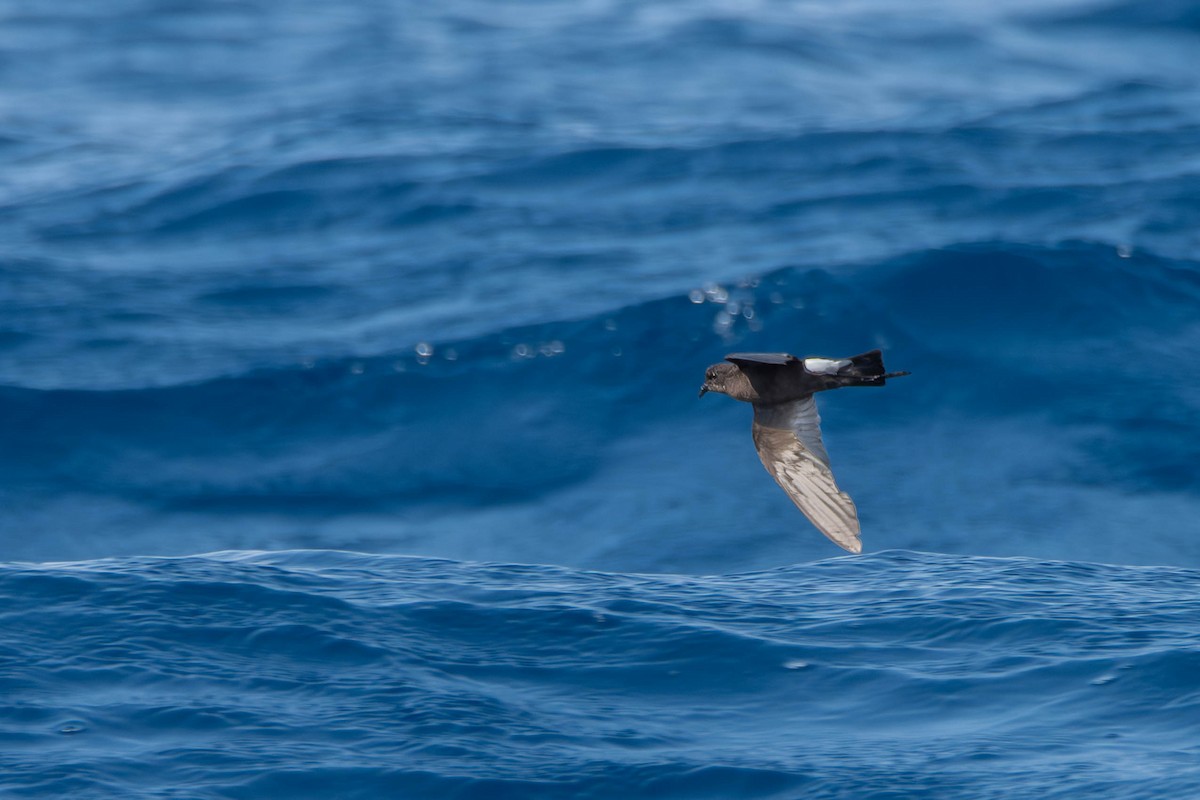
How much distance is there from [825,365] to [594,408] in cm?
730

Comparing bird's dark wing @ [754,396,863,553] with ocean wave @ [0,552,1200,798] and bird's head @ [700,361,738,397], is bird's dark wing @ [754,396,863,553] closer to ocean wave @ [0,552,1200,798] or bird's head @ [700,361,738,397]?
bird's head @ [700,361,738,397]

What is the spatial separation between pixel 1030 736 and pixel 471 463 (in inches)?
256

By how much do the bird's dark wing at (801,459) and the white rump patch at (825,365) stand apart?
1.46 ft

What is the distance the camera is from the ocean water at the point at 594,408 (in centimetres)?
891

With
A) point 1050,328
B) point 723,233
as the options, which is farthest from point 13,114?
point 1050,328

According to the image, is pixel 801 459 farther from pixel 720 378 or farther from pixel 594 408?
pixel 594 408

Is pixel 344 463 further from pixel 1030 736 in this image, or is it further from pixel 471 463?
pixel 1030 736

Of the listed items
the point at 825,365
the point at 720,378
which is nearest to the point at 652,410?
the point at 720,378

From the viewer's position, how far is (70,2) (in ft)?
94.8

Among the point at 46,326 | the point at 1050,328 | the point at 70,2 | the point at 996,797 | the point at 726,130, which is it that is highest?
the point at 70,2

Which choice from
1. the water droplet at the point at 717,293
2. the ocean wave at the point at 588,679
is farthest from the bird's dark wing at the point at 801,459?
the water droplet at the point at 717,293

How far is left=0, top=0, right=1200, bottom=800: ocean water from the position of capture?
8914 mm

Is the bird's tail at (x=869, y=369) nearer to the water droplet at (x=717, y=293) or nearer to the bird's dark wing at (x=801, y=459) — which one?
the bird's dark wing at (x=801, y=459)

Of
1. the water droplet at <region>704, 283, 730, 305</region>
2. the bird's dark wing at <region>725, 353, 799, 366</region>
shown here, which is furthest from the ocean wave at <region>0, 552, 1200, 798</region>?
the water droplet at <region>704, 283, 730, 305</region>
